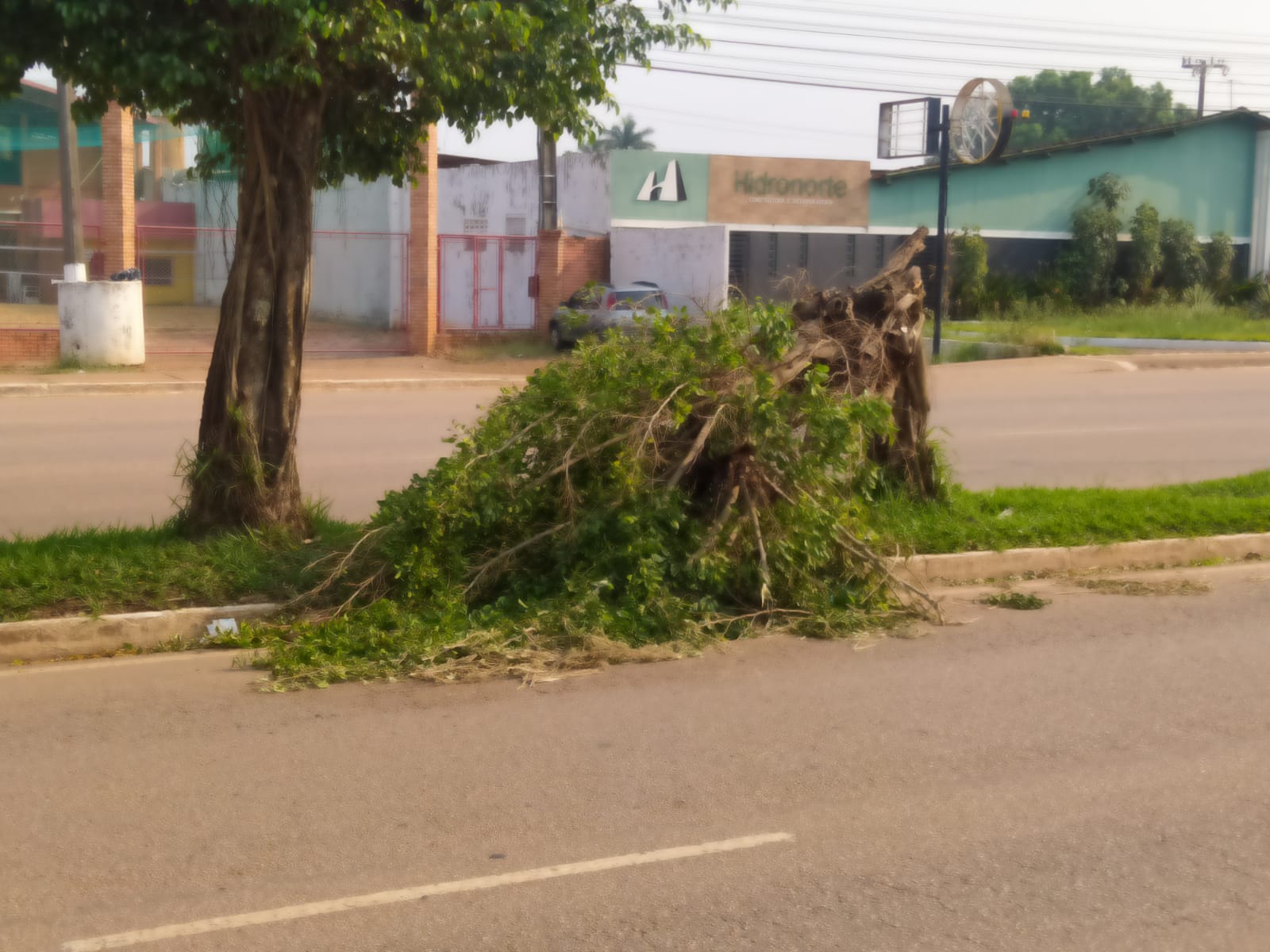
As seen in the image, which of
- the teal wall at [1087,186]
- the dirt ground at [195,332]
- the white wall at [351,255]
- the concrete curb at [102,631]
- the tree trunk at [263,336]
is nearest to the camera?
the concrete curb at [102,631]

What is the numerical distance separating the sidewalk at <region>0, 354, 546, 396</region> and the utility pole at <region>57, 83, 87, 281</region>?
69.0 inches

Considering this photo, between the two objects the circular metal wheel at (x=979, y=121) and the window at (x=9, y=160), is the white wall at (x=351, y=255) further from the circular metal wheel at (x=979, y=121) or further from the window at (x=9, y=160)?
the circular metal wheel at (x=979, y=121)

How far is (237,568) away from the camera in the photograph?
25.7 ft

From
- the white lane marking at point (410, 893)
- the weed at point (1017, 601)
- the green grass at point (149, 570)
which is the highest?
the green grass at point (149, 570)

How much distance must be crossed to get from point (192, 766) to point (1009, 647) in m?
4.21

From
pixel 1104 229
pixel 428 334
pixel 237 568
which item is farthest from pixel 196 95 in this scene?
pixel 1104 229

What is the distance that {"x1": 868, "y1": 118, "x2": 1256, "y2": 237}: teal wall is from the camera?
37.3 m

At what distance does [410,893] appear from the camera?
4.22 metres

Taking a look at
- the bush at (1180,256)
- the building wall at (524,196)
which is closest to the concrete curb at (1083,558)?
the building wall at (524,196)

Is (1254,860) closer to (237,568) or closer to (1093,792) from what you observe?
(1093,792)

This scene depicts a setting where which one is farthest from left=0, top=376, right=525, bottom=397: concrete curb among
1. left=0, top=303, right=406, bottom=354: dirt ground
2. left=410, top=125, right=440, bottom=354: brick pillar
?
left=410, top=125, right=440, bottom=354: brick pillar

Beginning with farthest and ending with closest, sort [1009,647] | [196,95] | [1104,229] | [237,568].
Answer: [1104,229] < [196,95] < [237,568] < [1009,647]

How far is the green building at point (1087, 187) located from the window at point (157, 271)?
2019 cm

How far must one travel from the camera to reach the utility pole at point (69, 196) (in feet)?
69.1
